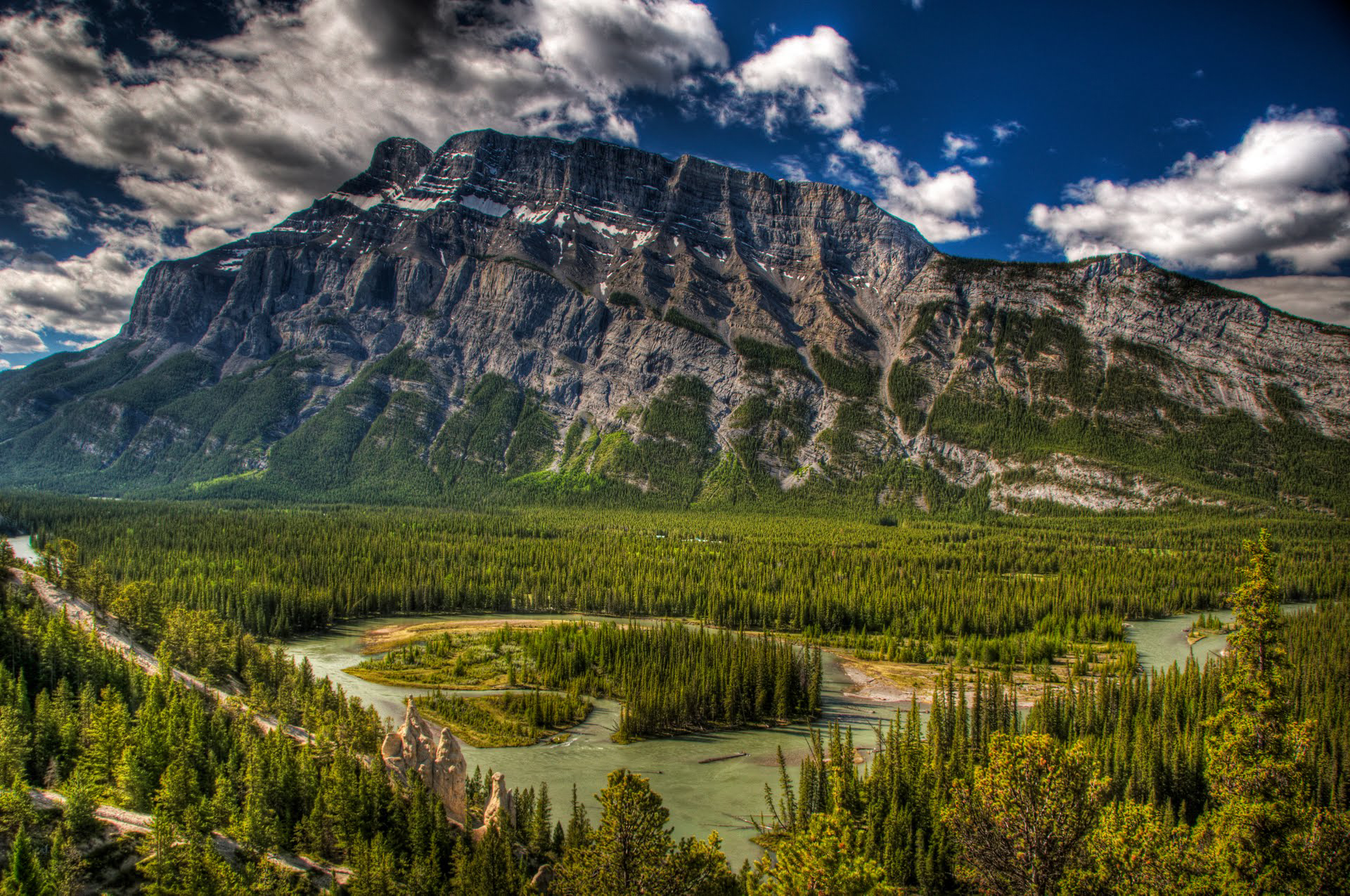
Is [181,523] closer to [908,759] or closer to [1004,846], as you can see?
[908,759]

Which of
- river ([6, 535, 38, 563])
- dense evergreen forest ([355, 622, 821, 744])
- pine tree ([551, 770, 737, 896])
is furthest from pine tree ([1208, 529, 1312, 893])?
river ([6, 535, 38, 563])

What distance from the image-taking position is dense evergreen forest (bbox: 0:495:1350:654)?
12188 cm

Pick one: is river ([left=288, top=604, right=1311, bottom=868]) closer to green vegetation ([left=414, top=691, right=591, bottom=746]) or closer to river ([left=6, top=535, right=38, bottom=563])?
green vegetation ([left=414, top=691, right=591, bottom=746])

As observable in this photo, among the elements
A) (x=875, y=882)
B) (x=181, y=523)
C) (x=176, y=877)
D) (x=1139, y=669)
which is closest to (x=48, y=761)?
(x=176, y=877)

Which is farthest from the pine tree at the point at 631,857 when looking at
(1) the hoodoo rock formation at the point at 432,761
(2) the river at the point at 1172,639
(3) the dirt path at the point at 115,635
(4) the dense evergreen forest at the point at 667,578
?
(2) the river at the point at 1172,639

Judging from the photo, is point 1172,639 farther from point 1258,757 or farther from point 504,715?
point 504,715

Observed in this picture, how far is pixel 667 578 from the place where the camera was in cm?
14488

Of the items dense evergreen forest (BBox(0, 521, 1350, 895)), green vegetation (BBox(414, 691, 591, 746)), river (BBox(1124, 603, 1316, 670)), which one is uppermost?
dense evergreen forest (BBox(0, 521, 1350, 895))

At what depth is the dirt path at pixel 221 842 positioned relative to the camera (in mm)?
37562

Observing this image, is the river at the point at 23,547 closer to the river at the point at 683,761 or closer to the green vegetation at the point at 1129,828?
the river at the point at 683,761

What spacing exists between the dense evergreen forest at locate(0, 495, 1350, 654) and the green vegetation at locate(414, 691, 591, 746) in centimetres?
4130

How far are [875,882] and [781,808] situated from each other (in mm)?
33549

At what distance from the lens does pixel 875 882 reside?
78.8 feet

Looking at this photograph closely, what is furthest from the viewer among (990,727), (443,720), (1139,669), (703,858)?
(1139,669)
